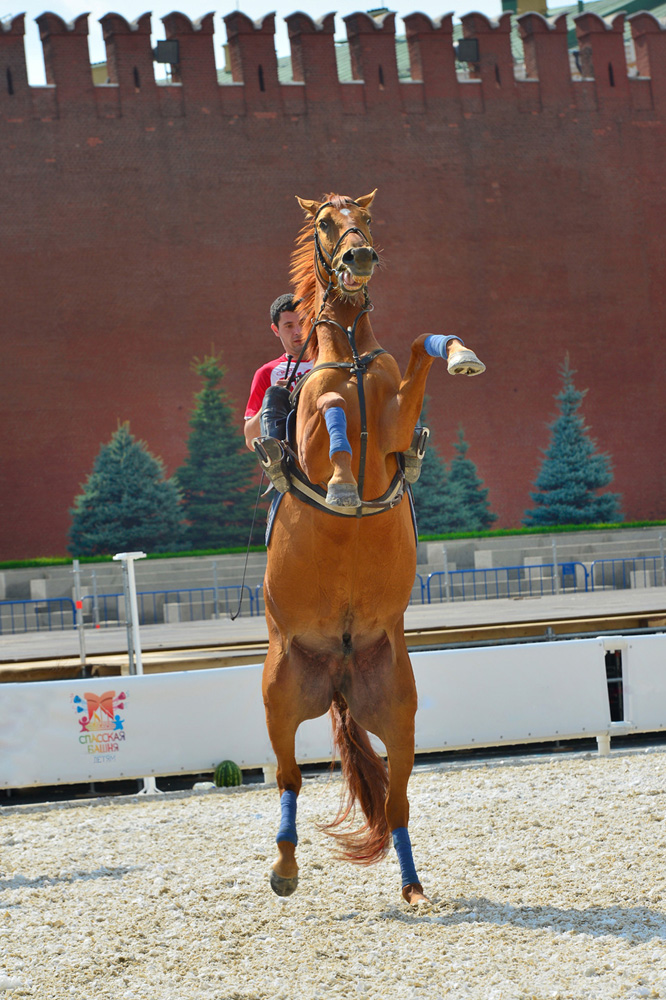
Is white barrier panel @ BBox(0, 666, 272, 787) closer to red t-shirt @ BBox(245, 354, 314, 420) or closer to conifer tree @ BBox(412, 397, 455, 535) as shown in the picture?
red t-shirt @ BBox(245, 354, 314, 420)

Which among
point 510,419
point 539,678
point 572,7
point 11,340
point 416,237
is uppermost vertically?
point 572,7

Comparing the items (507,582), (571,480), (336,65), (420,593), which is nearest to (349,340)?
(420,593)

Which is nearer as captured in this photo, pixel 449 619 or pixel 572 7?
pixel 449 619

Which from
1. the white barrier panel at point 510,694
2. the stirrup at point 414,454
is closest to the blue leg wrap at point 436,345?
the stirrup at point 414,454

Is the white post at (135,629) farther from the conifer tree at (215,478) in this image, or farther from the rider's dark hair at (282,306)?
the conifer tree at (215,478)

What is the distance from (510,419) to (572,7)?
23.6 metres

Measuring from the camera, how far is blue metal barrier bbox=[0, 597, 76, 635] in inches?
816

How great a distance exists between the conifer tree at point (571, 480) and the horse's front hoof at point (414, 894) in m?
24.5

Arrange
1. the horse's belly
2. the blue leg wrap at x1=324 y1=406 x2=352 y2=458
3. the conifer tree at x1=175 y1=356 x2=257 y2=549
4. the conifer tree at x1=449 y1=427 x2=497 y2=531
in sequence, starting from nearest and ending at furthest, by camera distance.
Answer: the blue leg wrap at x1=324 y1=406 x2=352 y2=458 < the horse's belly < the conifer tree at x1=175 y1=356 x2=257 y2=549 < the conifer tree at x1=449 y1=427 x2=497 y2=531

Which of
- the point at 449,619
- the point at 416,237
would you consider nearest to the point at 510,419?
the point at 416,237

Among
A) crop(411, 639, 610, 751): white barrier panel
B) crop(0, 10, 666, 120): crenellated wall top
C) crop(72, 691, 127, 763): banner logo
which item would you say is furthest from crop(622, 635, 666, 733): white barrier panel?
crop(0, 10, 666, 120): crenellated wall top

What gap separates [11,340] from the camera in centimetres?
3042

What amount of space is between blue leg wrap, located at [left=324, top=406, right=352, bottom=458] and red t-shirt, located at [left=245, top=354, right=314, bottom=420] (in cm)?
102

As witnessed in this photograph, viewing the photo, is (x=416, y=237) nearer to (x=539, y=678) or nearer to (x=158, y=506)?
(x=158, y=506)
